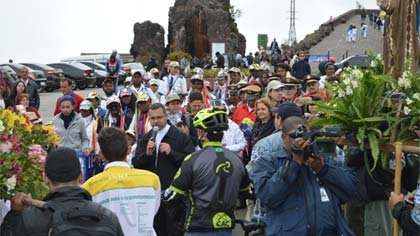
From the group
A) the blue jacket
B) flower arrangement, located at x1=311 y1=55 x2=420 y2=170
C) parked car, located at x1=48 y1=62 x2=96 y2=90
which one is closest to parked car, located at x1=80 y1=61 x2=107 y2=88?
parked car, located at x1=48 y1=62 x2=96 y2=90

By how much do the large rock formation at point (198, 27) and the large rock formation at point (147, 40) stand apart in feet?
14.2

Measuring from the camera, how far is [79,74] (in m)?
46.4

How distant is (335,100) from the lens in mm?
5992

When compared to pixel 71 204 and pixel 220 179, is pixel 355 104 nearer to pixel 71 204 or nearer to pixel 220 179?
pixel 220 179

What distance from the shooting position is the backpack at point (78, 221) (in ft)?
13.7

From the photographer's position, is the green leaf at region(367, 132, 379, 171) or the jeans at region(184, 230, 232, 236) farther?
the jeans at region(184, 230, 232, 236)

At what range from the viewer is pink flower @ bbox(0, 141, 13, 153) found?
4.94 meters

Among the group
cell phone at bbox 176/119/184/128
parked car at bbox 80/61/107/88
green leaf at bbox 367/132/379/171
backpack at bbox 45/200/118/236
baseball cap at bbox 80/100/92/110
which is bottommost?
parked car at bbox 80/61/107/88

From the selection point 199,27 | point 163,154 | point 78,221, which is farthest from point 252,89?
point 199,27

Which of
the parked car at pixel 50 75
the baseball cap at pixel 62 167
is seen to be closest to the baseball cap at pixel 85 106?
the baseball cap at pixel 62 167

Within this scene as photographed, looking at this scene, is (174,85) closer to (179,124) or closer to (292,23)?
(179,124)

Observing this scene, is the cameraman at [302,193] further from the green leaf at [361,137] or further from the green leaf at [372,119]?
the green leaf at [372,119]

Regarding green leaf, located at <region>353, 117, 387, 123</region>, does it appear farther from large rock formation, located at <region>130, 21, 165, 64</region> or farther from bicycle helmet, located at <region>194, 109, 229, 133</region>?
large rock formation, located at <region>130, 21, 165, 64</region>

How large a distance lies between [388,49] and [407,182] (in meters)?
1.25
